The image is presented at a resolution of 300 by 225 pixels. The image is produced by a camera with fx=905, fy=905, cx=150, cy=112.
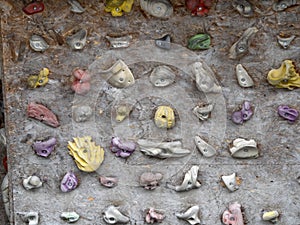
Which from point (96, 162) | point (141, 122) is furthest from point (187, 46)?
A: point (96, 162)

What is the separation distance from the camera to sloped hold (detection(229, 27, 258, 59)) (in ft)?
7.28

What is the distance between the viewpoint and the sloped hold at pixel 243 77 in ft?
7.36

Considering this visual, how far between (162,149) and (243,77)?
0.27m

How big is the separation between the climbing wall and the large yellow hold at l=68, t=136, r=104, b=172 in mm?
18

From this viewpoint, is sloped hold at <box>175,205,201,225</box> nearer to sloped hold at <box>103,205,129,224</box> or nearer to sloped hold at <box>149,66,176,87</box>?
sloped hold at <box>103,205,129,224</box>

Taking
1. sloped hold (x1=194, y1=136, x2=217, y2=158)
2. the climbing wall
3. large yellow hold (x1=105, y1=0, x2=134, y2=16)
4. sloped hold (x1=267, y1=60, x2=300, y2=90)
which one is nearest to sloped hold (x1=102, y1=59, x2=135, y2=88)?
the climbing wall

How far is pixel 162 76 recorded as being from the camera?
225 cm

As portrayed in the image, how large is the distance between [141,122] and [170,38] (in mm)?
224

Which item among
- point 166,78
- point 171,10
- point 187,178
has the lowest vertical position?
point 187,178

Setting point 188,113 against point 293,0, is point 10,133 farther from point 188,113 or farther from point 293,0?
point 293,0

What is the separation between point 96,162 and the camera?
2.28 m

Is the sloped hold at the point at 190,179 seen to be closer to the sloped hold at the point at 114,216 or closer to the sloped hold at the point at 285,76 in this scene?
the sloped hold at the point at 114,216

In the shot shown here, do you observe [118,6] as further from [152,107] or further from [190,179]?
[190,179]

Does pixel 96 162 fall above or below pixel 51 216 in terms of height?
above
